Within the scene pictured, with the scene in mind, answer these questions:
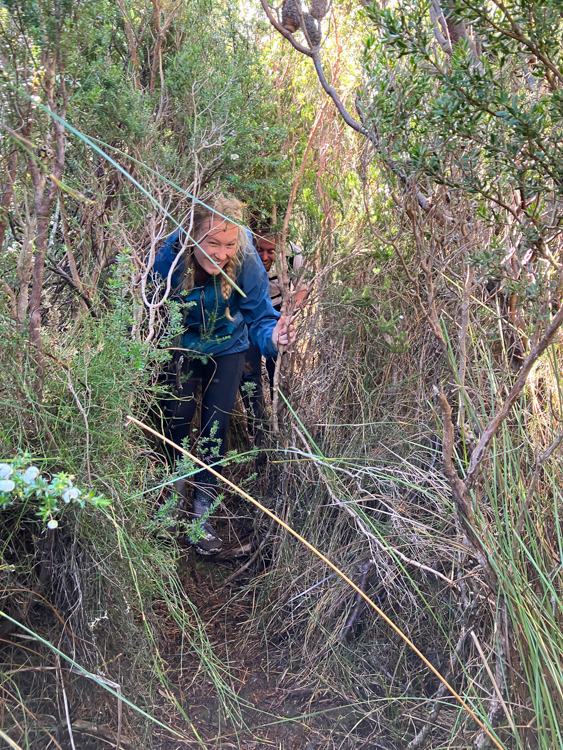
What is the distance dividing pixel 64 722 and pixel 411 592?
3.94 feet

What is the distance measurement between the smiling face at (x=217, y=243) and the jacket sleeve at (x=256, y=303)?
24 centimetres

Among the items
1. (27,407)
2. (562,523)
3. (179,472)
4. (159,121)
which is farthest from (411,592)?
(159,121)

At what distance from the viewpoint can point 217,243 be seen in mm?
2713

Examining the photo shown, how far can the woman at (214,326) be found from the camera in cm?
267

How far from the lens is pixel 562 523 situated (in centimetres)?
179

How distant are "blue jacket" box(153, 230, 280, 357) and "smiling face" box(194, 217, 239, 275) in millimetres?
90

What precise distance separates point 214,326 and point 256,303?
36 centimetres

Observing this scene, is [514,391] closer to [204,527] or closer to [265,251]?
[204,527]

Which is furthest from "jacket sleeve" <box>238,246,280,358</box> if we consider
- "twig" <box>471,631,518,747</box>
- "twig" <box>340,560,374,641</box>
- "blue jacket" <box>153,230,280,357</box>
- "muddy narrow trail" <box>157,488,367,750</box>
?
"twig" <box>471,631,518,747</box>

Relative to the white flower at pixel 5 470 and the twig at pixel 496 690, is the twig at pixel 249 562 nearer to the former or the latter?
the twig at pixel 496 690

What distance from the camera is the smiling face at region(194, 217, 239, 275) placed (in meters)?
2.61

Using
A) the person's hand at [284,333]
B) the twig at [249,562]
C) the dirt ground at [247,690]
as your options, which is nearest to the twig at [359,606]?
the dirt ground at [247,690]

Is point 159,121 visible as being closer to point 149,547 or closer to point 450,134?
point 450,134

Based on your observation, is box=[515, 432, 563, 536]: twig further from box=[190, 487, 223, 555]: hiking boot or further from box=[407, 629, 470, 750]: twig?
box=[190, 487, 223, 555]: hiking boot
